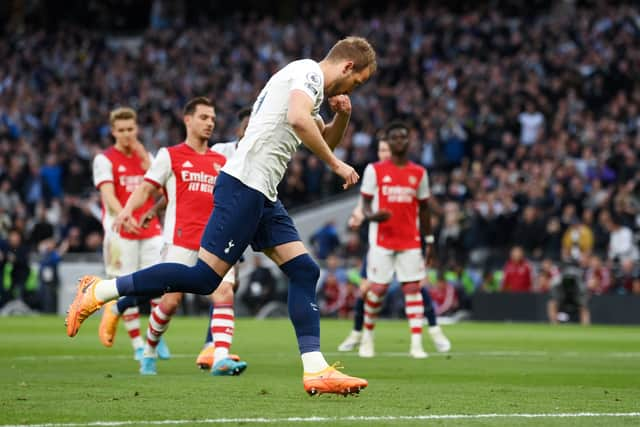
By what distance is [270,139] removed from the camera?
28.3ft

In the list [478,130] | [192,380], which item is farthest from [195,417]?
[478,130]

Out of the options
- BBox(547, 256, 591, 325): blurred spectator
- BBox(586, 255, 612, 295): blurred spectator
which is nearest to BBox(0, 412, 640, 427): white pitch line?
BBox(547, 256, 591, 325): blurred spectator

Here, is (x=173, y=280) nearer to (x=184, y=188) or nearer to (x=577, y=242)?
(x=184, y=188)

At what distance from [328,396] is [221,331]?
244 centimetres

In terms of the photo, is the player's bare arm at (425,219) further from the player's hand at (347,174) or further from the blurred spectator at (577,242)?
the blurred spectator at (577,242)

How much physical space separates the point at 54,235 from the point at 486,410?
2444 cm

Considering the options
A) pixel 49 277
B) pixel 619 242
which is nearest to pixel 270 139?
pixel 619 242

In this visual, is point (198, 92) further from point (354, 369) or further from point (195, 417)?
point (195, 417)

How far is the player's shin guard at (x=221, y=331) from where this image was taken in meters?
11.2

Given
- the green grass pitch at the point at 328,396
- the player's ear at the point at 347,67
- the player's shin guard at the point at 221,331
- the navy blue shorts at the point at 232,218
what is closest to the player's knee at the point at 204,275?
the navy blue shorts at the point at 232,218

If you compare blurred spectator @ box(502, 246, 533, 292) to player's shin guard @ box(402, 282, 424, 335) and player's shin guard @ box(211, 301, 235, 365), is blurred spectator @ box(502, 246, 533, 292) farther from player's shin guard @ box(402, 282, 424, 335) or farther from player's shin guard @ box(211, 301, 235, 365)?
player's shin guard @ box(211, 301, 235, 365)

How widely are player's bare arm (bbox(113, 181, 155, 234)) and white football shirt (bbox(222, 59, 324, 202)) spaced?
79.5 inches

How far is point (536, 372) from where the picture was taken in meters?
11.8

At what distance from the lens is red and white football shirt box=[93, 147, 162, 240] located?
1341 cm
